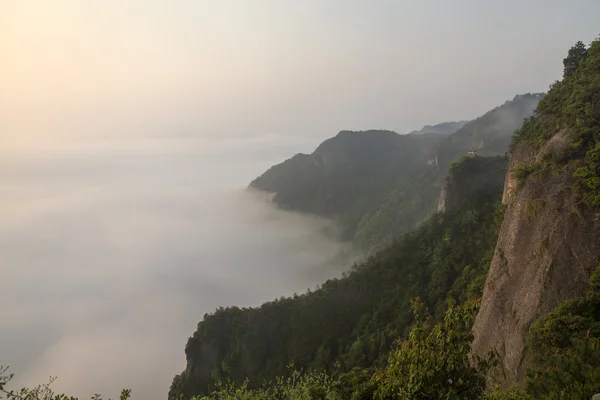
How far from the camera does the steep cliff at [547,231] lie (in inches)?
649

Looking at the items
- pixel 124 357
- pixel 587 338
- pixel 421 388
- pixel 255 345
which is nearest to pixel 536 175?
pixel 587 338

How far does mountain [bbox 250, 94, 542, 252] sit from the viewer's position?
12231 centimetres

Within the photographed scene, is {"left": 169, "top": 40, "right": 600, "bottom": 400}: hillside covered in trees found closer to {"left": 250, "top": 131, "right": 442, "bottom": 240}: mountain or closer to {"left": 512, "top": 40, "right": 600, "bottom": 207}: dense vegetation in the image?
{"left": 512, "top": 40, "right": 600, "bottom": 207}: dense vegetation

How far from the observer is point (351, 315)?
173ft

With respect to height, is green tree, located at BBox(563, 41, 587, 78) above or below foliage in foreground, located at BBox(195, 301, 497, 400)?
above

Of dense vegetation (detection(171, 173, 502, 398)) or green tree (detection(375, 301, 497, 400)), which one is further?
dense vegetation (detection(171, 173, 502, 398))

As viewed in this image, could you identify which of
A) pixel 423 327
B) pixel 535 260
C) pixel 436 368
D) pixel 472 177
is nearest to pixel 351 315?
pixel 472 177

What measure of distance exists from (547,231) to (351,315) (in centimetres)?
3816

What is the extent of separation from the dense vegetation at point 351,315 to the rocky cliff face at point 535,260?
16.7 metres

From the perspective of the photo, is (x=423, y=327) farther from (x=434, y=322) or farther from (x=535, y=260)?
(x=434, y=322)

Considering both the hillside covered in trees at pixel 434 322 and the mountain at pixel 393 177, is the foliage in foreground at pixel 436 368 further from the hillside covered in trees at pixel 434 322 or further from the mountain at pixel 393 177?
the mountain at pixel 393 177

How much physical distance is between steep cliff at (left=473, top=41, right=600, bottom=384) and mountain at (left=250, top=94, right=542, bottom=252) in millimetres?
81240

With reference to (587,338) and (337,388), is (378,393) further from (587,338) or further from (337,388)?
(587,338)

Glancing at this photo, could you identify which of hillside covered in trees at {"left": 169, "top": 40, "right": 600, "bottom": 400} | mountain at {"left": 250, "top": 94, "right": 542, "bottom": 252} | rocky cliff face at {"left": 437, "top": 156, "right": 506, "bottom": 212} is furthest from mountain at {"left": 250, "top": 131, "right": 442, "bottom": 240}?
hillside covered in trees at {"left": 169, "top": 40, "right": 600, "bottom": 400}
